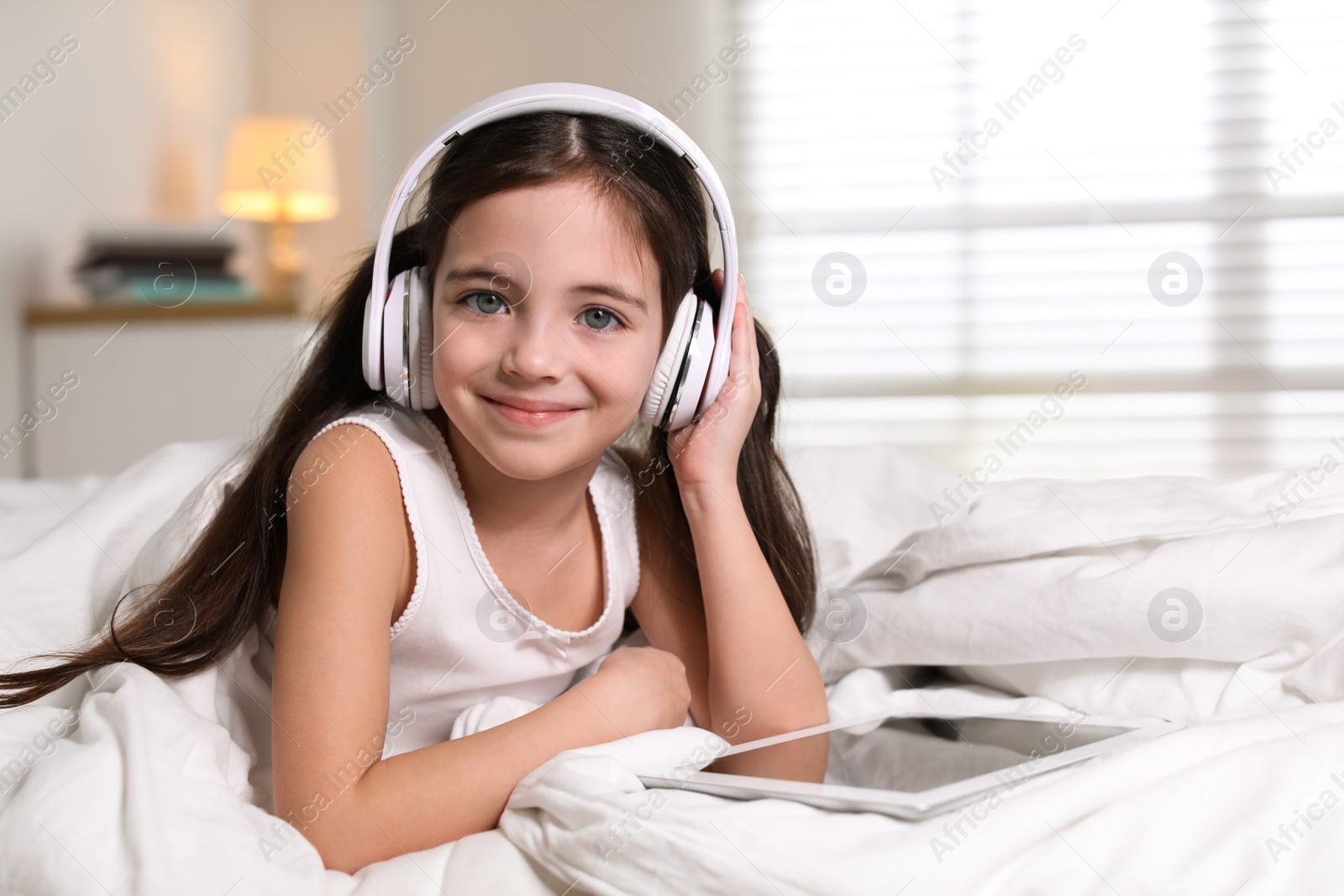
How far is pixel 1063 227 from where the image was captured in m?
2.94

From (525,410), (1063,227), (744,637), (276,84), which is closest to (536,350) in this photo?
(525,410)

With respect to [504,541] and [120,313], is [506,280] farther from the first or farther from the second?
[120,313]

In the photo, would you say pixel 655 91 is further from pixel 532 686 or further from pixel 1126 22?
pixel 532 686

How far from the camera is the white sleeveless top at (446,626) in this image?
87cm

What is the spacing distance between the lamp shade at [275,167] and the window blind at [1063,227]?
1.29m

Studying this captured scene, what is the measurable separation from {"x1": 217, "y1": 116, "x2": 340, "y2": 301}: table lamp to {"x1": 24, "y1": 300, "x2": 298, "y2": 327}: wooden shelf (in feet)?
1.32

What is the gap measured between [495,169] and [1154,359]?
2.60 m

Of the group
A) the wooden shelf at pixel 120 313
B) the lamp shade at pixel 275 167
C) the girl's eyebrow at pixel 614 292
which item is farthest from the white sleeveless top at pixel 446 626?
the lamp shade at pixel 275 167

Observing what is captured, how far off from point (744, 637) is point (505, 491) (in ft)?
0.82

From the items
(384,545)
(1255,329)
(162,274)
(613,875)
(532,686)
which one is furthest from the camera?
(1255,329)

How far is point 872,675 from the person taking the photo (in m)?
0.97

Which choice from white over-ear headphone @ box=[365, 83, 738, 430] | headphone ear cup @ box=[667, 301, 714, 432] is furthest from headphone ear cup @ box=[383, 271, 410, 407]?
headphone ear cup @ box=[667, 301, 714, 432]

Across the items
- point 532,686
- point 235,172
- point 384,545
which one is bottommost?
point 532,686

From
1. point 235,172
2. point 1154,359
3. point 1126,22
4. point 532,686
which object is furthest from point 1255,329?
point 235,172
